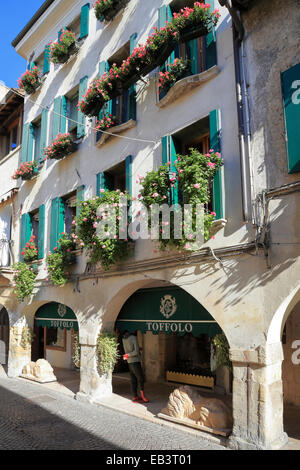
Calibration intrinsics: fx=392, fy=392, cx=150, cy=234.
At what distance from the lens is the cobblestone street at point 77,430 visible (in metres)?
6.20

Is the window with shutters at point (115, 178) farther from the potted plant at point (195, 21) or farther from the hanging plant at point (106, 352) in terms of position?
the hanging plant at point (106, 352)

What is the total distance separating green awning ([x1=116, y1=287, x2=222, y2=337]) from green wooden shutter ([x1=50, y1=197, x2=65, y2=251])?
118 inches

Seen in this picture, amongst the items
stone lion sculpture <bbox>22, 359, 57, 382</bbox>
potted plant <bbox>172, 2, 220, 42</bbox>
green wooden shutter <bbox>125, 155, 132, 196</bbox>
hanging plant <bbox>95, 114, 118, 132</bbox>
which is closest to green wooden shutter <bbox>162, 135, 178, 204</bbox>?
green wooden shutter <bbox>125, 155, 132, 196</bbox>

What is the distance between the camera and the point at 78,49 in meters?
11.5

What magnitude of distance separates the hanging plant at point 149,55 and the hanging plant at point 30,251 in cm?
446

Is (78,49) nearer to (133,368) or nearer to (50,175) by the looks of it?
(50,175)

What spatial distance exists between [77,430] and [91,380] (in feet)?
6.11

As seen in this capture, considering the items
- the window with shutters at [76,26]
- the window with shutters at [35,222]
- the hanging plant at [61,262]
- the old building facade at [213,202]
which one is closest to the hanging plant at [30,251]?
the old building facade at [213,202]

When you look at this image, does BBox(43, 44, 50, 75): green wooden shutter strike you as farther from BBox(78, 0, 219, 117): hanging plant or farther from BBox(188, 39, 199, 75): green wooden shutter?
BBox(188, 39, 199, 75): green wooden shutter

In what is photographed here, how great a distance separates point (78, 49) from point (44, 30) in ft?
9.21

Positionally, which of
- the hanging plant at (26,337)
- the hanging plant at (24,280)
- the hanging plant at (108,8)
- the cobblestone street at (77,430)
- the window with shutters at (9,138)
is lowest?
the cobblestone street at (77,430)

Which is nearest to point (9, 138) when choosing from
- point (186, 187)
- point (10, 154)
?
point (10, 154)

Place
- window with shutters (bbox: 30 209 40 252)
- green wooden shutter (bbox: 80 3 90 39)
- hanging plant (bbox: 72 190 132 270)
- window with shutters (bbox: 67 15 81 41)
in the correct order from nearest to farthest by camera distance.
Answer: hanging plant (bbox: 72 190 132 270), green wooden shutter (bbox: 80 3 90 39), window with shutters (bbox: 67 15 81 41), window with shutters (bbox: 30 209 40 252)

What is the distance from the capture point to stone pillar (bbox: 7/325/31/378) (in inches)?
481
